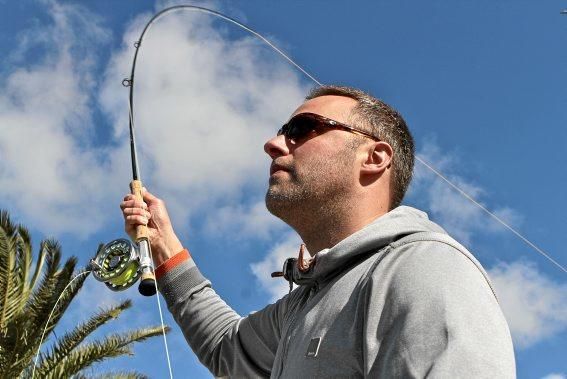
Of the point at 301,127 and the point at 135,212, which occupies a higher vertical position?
the point at 301,127

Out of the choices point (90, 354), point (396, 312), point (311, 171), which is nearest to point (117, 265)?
point (311, 171)

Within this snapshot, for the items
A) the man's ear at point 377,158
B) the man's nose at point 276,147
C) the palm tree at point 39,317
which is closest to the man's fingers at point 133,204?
the man's nose at point 276,147

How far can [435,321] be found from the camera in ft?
6.47

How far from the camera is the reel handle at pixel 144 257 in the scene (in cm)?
322

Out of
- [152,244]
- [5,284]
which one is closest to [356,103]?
[152,244]

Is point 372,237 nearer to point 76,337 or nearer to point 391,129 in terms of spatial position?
point 391,129

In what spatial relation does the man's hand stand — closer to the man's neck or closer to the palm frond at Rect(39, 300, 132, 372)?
the man's neck

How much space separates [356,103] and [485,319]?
1.51 m

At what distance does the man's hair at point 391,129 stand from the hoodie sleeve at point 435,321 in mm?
935

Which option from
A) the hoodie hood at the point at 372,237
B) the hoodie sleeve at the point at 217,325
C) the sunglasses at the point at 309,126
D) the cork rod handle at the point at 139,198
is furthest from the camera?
the cork rod handle at the point at 139,198

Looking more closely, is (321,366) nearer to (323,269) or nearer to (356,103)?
(323,269)

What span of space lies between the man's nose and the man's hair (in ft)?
1.00

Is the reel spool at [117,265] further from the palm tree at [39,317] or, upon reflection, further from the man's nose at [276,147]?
the palm tree at [39,317]

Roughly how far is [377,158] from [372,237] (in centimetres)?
68
